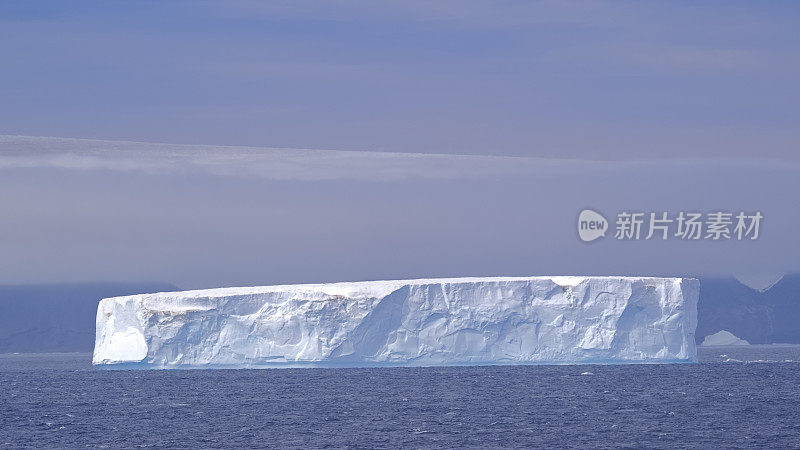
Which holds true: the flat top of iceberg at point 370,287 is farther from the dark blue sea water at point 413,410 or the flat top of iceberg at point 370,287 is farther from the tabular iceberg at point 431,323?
the dark blue sea water at point 413,410

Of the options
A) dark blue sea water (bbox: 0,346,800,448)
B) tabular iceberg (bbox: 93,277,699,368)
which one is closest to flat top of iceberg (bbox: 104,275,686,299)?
tabular iceberg (bbox: 93,277,699,368)

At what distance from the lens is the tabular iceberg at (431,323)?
136ft

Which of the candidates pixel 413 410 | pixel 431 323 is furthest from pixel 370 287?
pixel 413 410

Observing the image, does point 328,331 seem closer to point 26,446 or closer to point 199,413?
point 199,413

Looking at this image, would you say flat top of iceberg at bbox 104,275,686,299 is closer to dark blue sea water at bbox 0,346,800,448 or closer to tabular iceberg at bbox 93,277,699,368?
tabular iceberg at bbox 93,277,699,368

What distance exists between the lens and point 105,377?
52.2 m

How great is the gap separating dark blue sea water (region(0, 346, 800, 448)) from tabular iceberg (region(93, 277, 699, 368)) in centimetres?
111

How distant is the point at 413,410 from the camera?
31297 millimetres

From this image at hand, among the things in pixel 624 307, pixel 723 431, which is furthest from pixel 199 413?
pixel 624 307

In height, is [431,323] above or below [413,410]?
above

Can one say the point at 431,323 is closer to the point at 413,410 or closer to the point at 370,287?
the point at 370,287

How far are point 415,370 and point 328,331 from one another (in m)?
13.7

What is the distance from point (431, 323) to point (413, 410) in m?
10.6

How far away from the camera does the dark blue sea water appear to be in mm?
24344
